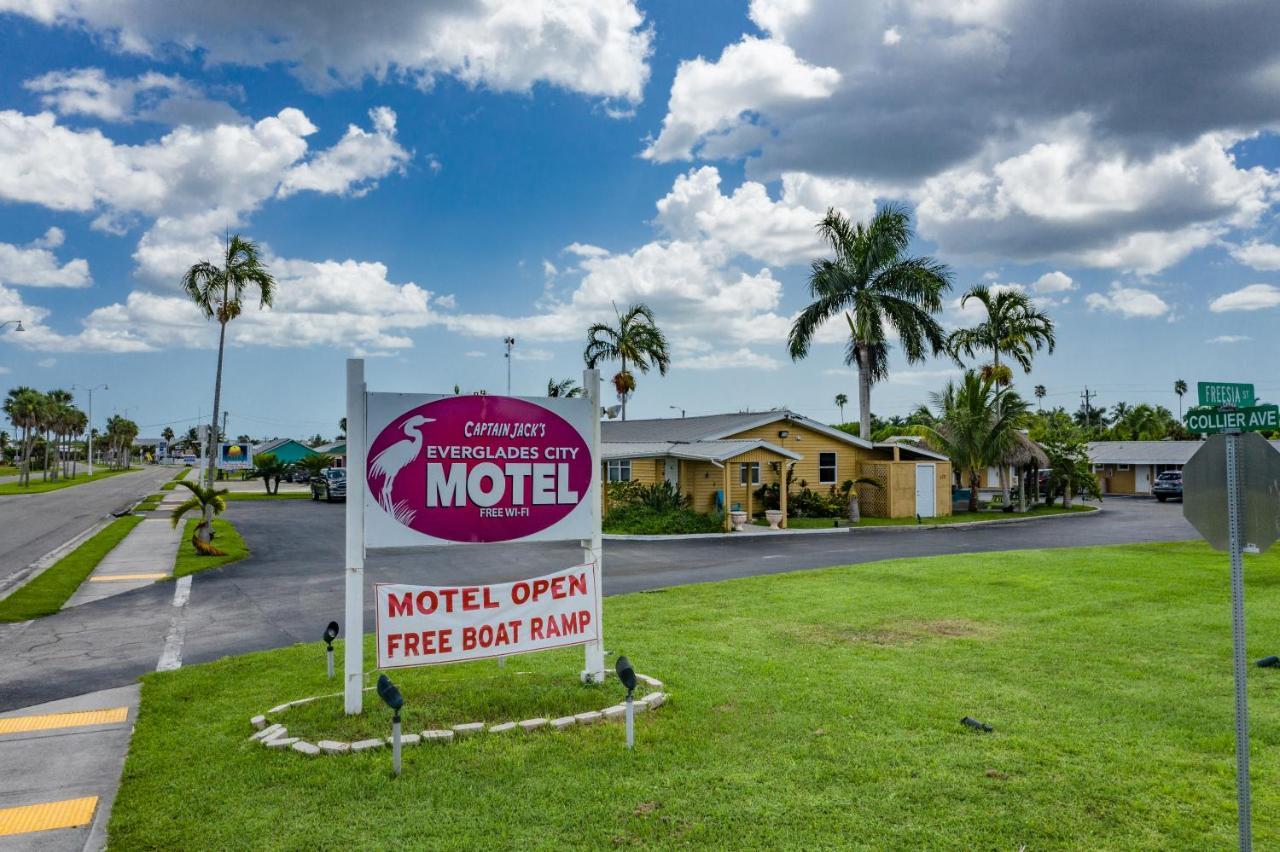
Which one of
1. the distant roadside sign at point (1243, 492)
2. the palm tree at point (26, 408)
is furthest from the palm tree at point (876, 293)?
the palm tree at point (26, 408)

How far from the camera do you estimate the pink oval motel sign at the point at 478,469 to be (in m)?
8.16

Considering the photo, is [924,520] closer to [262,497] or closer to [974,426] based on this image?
[974,426]

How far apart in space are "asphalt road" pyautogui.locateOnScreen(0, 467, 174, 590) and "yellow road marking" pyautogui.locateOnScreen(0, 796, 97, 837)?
1310cm

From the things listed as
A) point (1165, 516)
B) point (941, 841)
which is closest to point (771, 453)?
point (1165, 516)

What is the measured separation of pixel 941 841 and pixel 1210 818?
1.86m

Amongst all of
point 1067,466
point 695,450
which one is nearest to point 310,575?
point 695,450

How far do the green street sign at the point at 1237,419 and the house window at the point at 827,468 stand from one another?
2948 centimetres

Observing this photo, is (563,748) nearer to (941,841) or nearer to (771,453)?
(941,841)

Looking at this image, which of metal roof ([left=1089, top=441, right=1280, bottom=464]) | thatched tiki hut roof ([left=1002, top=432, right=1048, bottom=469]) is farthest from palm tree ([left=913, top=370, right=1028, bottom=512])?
metal roof ([left=1089, top=441, right=1280, bottom=464])

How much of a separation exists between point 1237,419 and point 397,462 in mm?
6688

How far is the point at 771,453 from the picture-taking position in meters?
30.1

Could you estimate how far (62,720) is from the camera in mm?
8094

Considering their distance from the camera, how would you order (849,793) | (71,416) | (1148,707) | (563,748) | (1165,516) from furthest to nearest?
(71,416) < (1165,516) < (1148,707) < (563,748) < (849,793)

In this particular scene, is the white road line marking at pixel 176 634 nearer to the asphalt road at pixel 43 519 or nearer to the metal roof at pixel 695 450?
the asphalt road at pixel 43 519
